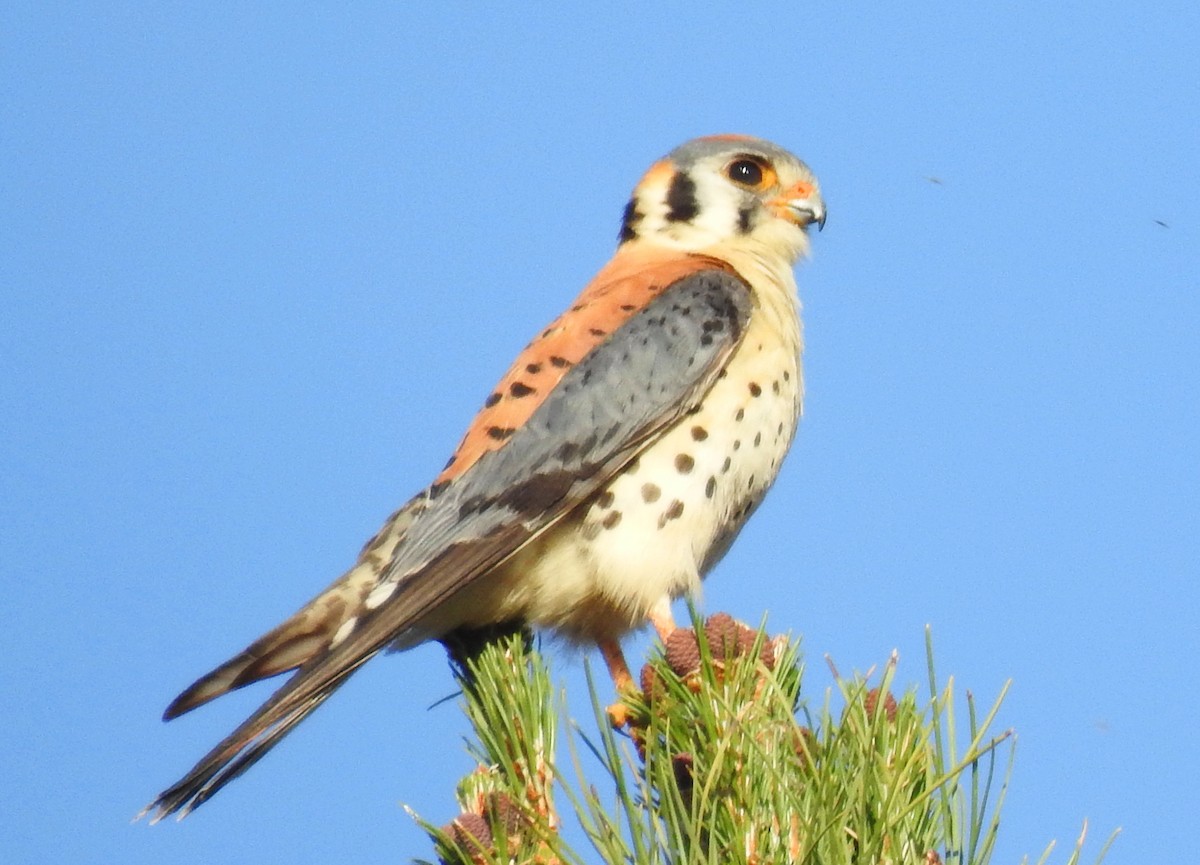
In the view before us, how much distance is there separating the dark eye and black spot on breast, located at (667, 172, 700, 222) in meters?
0.13

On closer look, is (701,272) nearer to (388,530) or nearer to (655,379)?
(655,379)

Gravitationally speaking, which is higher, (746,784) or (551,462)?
(551,462)

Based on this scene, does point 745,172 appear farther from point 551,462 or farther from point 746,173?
point 551,462

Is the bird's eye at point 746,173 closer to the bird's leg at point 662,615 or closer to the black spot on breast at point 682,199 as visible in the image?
the black spot on breast at point 682,199

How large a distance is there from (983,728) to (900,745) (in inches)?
6.7

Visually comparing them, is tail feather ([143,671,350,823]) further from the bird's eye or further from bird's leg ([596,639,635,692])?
the bird's eye

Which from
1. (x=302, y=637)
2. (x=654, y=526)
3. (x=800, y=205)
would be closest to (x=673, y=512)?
(x=654, y=526)

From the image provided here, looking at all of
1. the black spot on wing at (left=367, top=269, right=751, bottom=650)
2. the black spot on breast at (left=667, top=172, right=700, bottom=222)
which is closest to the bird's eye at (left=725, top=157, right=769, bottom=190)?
the black spot on breast at (left=667, top=172, right=700, bottom=222)

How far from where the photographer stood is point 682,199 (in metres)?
5.29

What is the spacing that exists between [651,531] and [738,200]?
5.11ft

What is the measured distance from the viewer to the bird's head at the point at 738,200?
5.14 meters

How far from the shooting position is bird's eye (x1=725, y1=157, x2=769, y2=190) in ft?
17.1

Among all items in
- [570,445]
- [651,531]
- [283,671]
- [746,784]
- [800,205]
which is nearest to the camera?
[746,784]

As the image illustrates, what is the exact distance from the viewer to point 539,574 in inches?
160
